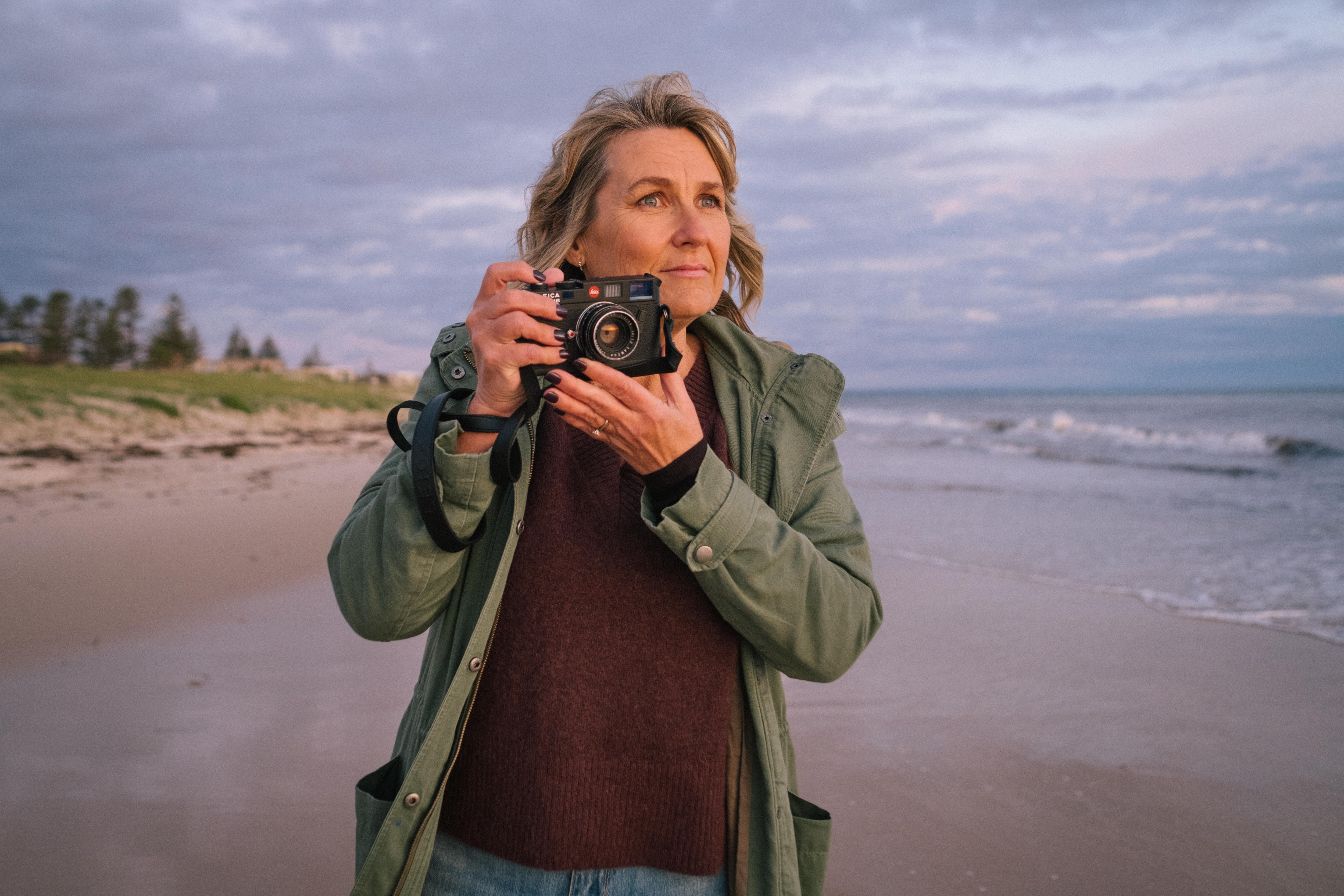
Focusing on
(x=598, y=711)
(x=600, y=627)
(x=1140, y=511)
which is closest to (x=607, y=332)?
(x=600, y=627)

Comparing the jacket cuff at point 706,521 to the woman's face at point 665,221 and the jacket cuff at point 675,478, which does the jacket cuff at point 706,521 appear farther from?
the woman's face at point 665,221

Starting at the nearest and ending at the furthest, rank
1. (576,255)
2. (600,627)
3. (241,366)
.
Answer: (600,627), (576,255), (241,366)

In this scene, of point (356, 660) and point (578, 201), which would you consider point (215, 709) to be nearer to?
point (356, 660)

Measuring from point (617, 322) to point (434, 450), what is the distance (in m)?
0.35

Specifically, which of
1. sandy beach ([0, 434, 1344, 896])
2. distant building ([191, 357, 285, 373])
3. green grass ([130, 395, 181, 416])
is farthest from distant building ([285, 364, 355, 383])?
sandy beach ([0, 434, 1344, 896])

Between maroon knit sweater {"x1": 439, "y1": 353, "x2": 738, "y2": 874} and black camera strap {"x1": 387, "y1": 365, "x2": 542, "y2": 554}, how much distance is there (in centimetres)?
11

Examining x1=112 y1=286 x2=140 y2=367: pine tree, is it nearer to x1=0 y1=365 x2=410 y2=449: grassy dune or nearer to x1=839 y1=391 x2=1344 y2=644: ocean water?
x1=0 y1=365 x2=410 y2=449: grassy dune

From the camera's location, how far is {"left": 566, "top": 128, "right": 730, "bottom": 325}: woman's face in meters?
1.55

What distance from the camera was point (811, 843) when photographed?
4.58 feet

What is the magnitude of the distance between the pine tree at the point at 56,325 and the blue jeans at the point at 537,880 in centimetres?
3093

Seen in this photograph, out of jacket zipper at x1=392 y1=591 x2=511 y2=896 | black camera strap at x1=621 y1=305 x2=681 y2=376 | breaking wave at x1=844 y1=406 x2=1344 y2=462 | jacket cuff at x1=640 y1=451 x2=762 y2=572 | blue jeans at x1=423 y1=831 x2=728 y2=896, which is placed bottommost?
blue jeans at x1=423 y1=831 x2=728 y2=896

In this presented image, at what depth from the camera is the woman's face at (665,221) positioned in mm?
1554

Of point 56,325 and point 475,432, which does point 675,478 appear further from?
point 56,325

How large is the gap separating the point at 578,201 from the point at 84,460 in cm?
916
